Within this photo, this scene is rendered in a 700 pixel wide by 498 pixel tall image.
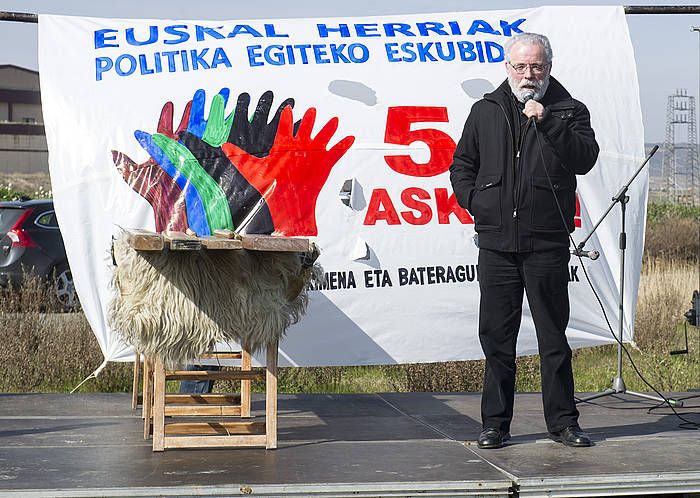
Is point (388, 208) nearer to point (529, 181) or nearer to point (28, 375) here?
point (529, 181)

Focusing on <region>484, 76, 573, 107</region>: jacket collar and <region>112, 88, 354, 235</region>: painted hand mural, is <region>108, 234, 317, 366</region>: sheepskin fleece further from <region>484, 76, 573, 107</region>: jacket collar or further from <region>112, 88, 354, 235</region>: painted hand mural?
<region>112, 88, 354, 235</region>: painted hand mural

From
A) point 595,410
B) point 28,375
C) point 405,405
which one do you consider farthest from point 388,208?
point 28,375

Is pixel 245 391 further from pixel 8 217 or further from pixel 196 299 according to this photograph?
pixel 8 217

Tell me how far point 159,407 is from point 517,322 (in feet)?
5.92

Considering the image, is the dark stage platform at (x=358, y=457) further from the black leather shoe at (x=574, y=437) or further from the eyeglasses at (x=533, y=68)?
the eyeglasses at (x=533, y=68)

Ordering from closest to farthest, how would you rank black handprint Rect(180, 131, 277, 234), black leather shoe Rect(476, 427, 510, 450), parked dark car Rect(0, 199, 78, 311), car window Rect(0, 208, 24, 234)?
1. black leather shoe Rect(476, 427, 510, 450)
2. black handprint Rect(180, 131, 277, 234)
3. parked dark car Rect(0, 199, 78, 311)
4. car window Rect(0, 208, 24, 234)

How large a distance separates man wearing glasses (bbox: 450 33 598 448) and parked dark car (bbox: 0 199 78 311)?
7.80m

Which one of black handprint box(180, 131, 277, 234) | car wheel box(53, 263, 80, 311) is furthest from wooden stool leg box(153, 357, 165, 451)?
car wheel box(53, 263, 80, 311)

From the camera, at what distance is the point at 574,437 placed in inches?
226

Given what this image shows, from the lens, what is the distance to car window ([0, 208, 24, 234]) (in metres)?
13.2

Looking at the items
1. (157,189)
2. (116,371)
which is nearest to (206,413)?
(157,189)

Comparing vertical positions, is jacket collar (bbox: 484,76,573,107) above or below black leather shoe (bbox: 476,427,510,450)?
above

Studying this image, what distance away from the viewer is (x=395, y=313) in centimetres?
779

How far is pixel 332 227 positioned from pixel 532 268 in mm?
2324
